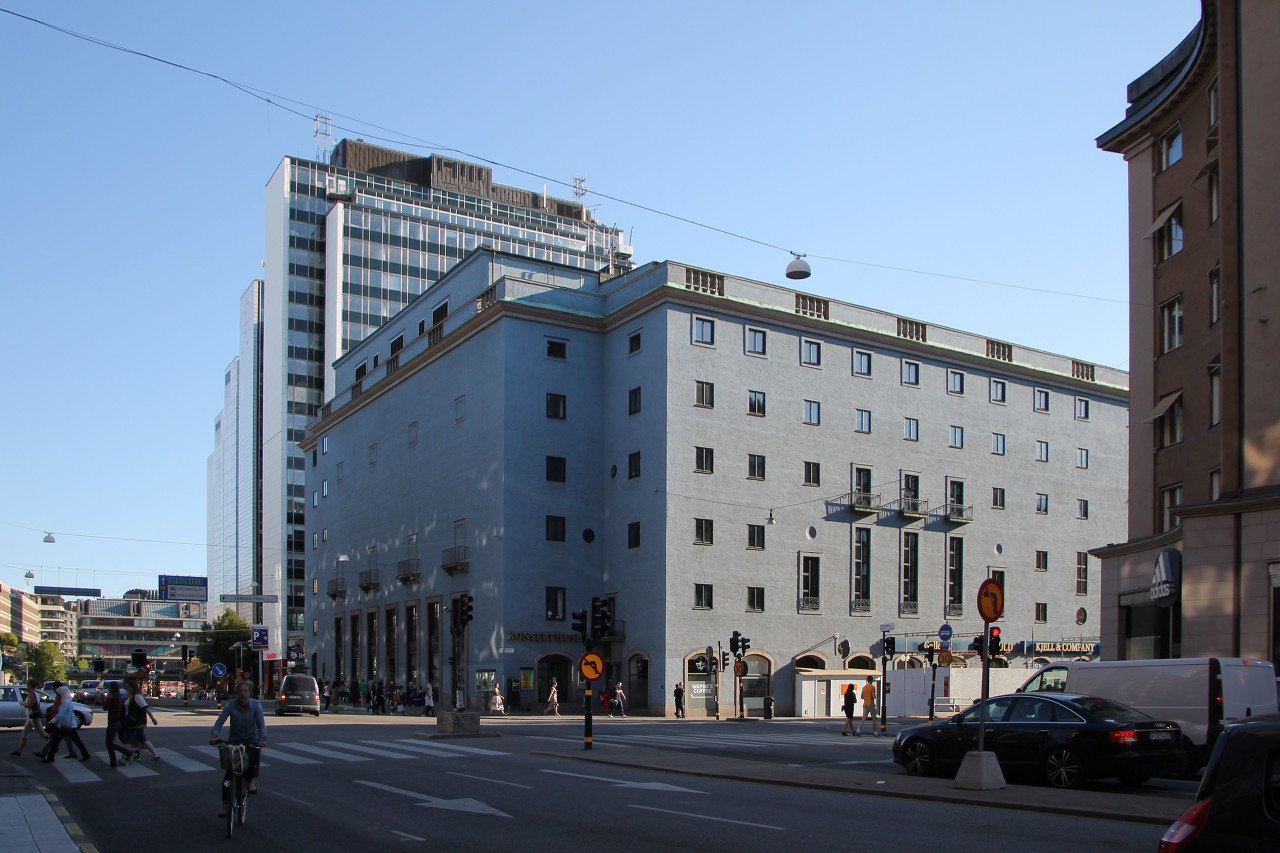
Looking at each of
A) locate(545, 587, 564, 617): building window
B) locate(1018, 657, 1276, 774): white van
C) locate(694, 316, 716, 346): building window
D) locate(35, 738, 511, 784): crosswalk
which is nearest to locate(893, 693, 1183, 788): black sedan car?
locate(1018, 657, 1276, 774): white van

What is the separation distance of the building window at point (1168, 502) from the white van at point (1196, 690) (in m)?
10.9

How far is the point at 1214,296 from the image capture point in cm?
2927

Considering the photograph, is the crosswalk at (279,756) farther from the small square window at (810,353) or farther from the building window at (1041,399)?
the building window at (1041,399)

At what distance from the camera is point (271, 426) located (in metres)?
115

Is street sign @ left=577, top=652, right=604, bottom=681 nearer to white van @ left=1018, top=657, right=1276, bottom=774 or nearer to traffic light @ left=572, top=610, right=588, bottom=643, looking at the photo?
traffic light @ left=572, top=610, right=588, bottom=643

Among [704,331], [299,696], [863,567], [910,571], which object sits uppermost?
[704,331]

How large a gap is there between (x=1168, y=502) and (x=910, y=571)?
1215 inches

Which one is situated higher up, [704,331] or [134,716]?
[704,331]

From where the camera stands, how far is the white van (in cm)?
1980

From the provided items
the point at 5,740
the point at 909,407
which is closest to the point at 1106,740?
the point at 5,740

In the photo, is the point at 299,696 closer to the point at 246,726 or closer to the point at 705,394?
the point at 705,394

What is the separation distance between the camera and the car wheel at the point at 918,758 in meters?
Result: 20.0

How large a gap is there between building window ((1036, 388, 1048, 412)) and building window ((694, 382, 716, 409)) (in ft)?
76.5

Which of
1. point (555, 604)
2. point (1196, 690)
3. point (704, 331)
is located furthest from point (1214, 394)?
point (555, 604)
